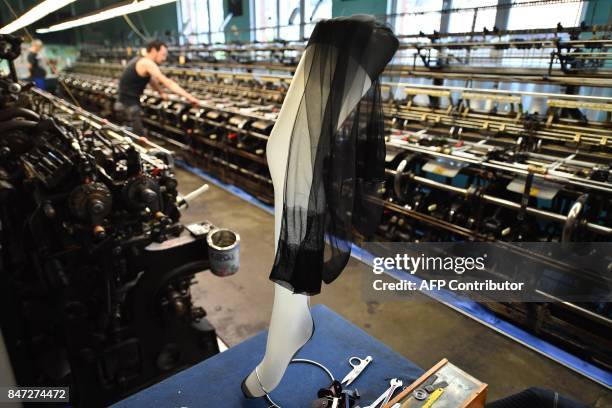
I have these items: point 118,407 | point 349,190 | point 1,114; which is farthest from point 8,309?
point 349,190

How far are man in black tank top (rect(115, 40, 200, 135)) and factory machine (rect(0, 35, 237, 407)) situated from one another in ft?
7.97

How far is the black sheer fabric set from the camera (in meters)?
1.05

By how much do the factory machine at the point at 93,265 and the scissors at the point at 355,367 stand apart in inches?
37.0

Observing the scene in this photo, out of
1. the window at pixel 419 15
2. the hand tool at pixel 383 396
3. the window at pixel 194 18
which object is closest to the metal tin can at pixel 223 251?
the hand tool at pixel 383 396

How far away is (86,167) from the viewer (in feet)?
6.08

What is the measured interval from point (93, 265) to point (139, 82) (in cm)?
356

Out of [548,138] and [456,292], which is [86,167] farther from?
[548,138]

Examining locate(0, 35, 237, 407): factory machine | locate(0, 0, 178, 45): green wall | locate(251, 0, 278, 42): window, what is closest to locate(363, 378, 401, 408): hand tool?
locate(0, 35, 237, 407): factory machine

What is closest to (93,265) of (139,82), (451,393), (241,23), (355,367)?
(355,367)

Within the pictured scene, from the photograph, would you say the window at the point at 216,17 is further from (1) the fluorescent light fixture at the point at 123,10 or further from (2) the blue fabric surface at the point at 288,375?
(2) the blue fabric surface at the point at 288,375

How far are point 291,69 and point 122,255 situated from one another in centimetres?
415

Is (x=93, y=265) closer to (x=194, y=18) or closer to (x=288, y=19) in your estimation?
(x=288, y=19)

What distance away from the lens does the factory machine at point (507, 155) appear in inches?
97.4

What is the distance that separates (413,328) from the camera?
2715 mm
